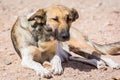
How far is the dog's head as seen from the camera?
6276 millimetres

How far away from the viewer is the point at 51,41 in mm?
6676

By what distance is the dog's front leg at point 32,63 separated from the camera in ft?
20.9

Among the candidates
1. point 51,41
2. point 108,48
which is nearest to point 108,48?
point 108,48

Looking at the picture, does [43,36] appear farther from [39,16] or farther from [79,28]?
[79,28]

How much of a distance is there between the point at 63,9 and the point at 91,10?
3156mm

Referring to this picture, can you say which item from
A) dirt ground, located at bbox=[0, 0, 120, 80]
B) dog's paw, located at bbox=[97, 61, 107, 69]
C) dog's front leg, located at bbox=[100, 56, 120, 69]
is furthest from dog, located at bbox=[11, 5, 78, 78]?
dog's front leg, located at bbox=[100, 56, 120, 69]

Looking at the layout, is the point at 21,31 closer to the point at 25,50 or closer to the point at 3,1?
the point at 25,50

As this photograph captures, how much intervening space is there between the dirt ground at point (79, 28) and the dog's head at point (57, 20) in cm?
62

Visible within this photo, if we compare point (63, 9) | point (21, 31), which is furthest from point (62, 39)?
point (21, 31)

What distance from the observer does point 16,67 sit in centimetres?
680

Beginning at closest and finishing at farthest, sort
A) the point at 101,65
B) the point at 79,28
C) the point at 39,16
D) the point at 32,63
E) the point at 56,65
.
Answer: the point at 39,16 → the point at 32,63 → the point at 56,65 → the point at 101,65 → the point at 79,28

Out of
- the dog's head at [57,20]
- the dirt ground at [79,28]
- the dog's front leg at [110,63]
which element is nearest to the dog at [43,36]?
the dog's head at [57,20]

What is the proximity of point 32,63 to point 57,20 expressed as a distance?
755 mm

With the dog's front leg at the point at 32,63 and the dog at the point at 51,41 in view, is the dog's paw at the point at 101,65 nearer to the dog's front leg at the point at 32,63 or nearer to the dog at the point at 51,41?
the dog at the point at 51,41
